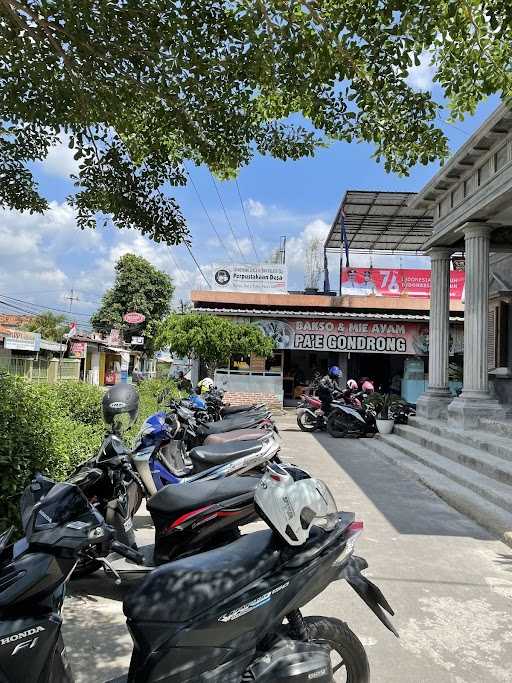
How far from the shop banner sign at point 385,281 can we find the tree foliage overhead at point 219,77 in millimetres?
16198

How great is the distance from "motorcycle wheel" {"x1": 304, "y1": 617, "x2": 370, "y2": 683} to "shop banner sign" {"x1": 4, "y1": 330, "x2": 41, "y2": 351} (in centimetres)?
2357

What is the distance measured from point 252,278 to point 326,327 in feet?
11.1

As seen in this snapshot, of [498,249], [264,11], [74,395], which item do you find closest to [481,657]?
[264,11]

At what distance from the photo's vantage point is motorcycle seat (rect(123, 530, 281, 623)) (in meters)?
1.95

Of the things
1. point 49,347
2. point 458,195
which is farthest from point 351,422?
point 49,347

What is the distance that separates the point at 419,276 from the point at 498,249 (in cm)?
942

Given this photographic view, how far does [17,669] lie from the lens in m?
1.68

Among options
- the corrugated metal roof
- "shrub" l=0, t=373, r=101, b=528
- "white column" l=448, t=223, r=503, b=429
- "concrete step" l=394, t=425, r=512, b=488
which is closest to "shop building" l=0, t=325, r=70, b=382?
the corrugated metal roof

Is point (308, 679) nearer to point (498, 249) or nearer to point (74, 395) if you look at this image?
point (74, 395)

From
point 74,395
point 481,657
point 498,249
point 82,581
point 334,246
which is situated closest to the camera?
point 82,581

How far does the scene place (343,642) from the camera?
2.23 metres

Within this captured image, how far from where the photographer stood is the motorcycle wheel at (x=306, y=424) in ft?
44.5

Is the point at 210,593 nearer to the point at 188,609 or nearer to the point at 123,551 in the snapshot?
the point at 188,609

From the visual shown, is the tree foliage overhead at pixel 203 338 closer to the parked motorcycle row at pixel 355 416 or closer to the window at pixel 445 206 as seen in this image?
the parked motorcycle row at pixel 355 416
